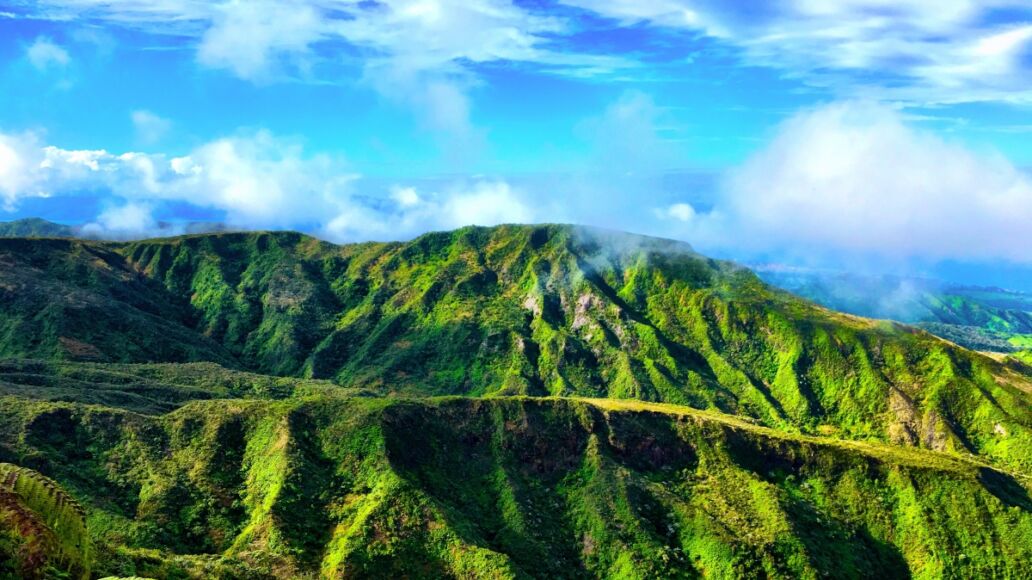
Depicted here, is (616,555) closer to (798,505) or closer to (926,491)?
(798,505)

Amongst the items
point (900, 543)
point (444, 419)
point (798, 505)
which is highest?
point (444, 419)

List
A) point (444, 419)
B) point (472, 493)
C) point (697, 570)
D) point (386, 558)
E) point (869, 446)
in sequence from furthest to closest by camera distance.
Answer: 1. point (869, 446)
2. point (444, 419)
3. point (472, 493)
4. point (697, 570)
5. point (386, 558)

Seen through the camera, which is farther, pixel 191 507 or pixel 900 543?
pixel 900 543

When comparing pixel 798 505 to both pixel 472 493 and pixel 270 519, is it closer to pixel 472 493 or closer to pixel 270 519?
pixel 472 493

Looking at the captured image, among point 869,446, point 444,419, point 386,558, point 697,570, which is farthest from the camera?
point 869,446

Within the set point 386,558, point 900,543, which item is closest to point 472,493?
point 386,558

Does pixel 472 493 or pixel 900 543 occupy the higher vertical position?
pixel 472 493
